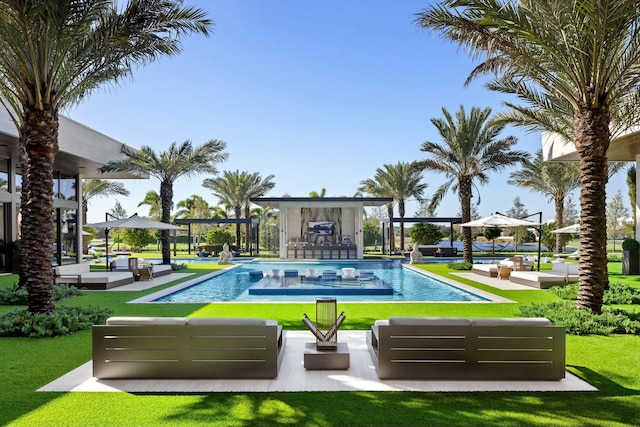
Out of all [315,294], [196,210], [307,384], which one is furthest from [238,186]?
[307,384]

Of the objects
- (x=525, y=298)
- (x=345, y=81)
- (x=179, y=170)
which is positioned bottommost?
(x=525, y=298)

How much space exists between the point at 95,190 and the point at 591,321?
105ft

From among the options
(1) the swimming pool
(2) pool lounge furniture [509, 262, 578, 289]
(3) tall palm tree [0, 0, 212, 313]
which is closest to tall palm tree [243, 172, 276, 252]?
(1) the swimming pool

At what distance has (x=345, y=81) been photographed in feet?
80.6

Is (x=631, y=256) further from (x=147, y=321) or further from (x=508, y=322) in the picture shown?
(x=147, y=321)

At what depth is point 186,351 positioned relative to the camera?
496 cm

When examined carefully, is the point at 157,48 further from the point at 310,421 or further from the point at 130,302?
the point at 310,421

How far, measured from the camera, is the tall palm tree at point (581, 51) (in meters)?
7.18

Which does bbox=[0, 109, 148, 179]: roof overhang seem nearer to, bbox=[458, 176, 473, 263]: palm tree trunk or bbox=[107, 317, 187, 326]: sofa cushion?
bbox=[107, 317, 187, 326]: sofa cushion

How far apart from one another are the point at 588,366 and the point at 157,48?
31.9 feet

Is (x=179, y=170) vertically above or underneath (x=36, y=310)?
above

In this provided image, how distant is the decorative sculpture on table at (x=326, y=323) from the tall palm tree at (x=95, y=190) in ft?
96.6

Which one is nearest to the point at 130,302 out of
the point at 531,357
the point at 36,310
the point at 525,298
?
the point at 36,310

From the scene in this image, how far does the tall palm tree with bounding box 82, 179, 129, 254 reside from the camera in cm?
3056
